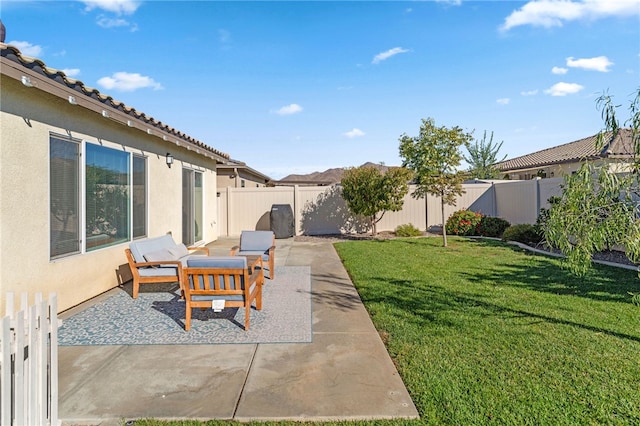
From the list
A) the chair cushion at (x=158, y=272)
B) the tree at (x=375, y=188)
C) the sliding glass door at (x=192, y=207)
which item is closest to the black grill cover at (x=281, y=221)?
the tree at (x=375, y=188)

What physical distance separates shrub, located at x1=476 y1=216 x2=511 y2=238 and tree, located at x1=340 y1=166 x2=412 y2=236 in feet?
10.5

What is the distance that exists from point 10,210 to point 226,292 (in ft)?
9.26

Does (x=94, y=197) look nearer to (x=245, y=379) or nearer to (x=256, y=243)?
(x=256, y=243)

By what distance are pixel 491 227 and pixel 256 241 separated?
9644 mm

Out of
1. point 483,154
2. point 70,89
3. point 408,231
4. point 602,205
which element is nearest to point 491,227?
point 408,231

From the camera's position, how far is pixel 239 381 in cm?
326

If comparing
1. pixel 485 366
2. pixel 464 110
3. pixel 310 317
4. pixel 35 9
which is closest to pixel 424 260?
pixel 310 317

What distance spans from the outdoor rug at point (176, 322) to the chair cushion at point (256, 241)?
1.80m

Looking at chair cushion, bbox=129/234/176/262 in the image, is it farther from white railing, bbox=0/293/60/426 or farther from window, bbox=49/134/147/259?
white railing, bbox=0/293/60/426

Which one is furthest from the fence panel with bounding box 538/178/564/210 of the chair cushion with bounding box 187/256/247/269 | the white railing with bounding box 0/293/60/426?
the white railing with bounding box 0/293/60/426

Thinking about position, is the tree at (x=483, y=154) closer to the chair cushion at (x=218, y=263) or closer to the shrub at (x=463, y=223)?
the shrub at (x=463, y=223)

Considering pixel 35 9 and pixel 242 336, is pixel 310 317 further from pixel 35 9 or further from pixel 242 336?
pixel 35 9

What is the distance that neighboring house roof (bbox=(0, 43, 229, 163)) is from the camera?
4.00 m

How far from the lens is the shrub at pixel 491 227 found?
13602 millimetres
